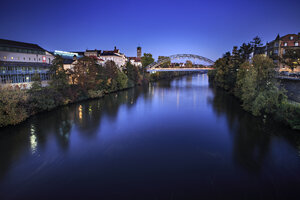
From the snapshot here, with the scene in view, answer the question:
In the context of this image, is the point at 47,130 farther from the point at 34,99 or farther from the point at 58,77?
the point at 58,77

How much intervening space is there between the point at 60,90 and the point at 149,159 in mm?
17000

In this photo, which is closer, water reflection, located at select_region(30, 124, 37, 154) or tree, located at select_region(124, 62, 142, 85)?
water reflection, located at select_region(30, 124, 37, 154)

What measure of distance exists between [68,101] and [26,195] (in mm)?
16838

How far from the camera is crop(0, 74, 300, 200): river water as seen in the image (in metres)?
7.19

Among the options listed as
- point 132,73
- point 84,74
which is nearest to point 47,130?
point 84,74

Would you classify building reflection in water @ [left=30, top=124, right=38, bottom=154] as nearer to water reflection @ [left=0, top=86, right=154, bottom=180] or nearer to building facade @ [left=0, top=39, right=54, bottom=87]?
water reflection @ [left=0, top=86, right=154, bottom=180]

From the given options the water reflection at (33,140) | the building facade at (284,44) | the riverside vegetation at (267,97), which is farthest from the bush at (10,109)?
the building facade at (284,44)

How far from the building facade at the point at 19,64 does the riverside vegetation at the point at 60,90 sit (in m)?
2.47

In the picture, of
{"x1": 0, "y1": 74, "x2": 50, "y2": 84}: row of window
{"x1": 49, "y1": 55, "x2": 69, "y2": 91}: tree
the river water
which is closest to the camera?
the river water

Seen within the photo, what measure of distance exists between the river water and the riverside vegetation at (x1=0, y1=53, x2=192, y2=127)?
1.33 meters

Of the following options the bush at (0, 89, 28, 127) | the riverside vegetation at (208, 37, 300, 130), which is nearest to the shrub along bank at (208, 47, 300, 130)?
the riverside vegetation at (208, 37, 300, 130)

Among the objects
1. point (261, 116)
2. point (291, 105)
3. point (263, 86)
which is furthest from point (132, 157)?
point (263, 86)

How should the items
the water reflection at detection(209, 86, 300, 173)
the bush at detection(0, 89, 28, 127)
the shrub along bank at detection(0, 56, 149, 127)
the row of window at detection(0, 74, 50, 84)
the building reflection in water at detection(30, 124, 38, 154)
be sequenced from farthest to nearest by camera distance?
1. the row of window at detection(0, 74, 50, 84)
2. the shrub along bank at detection(0, 56, 149, 127)
3. the bush at detection(0, 89, 28, 127)
4. the building reflection in water at detection(30, 124, 38, 154)
5. the water reflection at detection(209, 86, 300, 173)

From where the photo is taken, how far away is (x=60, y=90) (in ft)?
73.4
